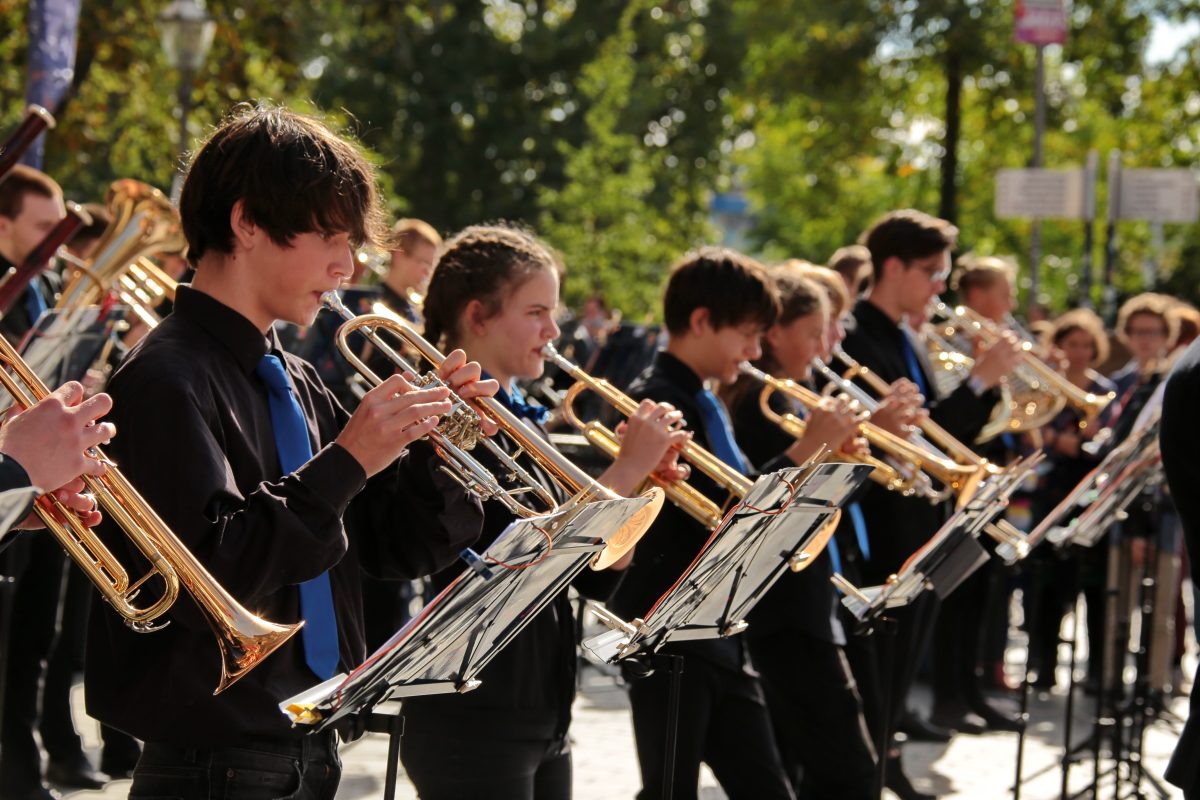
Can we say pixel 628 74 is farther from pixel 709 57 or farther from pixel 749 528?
pixel 749 528

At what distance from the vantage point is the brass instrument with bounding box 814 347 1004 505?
17.7ft

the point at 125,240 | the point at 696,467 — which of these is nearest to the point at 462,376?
the point at 696,467

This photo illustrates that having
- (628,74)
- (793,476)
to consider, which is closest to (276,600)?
(793,476)

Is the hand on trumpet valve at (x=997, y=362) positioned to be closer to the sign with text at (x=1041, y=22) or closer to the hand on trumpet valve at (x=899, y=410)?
the hand on trumpet valve at (x=899, y=410)

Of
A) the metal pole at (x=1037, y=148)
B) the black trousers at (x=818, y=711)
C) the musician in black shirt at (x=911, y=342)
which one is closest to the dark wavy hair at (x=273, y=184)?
the black trousers at (x=818, y=711)

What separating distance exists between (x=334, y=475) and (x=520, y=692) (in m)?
1.06

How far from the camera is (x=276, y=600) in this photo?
8.82ft

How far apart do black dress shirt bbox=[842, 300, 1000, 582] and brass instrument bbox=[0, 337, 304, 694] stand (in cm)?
382

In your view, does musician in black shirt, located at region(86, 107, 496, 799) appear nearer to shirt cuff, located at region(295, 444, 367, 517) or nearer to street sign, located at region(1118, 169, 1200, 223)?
shirt cuff, located at region(295, 444, 367, 517)

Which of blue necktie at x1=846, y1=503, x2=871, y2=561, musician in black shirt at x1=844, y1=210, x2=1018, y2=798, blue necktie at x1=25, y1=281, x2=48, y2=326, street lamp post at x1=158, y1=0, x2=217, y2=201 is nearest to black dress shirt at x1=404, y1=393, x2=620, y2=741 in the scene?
blue necktie at x1=846, y1=503, x2=871, y2=561

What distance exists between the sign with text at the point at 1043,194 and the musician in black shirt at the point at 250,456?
40.6 feet

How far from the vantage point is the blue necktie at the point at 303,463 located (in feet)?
8.65

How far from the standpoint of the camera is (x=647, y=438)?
143 inches

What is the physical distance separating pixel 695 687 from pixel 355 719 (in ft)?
6.03
